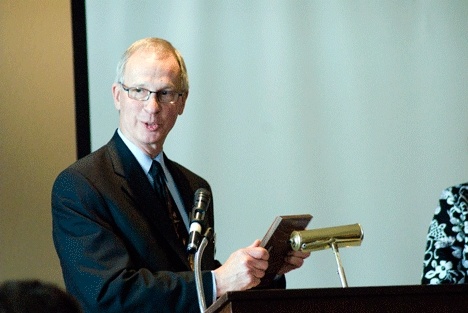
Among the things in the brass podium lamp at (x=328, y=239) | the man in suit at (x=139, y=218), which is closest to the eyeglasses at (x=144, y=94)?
the man in suit at (x=139, y=218)

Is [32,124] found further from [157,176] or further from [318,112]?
[318,112]

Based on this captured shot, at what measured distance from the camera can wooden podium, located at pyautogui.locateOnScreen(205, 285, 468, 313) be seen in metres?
2.18

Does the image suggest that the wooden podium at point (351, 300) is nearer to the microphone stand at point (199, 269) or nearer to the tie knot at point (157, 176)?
the microphone stand at point (199, 269)

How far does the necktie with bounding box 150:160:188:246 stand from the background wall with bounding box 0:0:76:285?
0.94 metres

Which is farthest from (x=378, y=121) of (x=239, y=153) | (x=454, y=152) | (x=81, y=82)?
(x=81, y=82)

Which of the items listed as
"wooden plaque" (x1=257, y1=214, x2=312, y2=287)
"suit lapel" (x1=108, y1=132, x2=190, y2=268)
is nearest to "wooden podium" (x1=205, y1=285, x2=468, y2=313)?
"wooden plaque" (x1=257, y1=214, x2=312, y2=287)

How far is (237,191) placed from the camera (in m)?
4.35

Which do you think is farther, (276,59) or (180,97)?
(276,59)

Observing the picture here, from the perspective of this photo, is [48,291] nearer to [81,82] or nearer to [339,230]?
[339,230]

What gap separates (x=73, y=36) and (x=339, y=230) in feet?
6.36

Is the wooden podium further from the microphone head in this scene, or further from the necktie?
the necktie

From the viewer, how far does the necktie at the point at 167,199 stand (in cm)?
320

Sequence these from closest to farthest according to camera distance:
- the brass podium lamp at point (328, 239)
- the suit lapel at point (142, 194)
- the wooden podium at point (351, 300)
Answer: the wooden podium at point (351, 300)
the brass podium lamp at point (328, 239)
the suit lapel at point (142, 194)

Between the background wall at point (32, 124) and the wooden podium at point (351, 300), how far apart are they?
190cm
